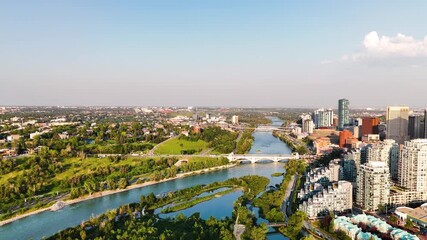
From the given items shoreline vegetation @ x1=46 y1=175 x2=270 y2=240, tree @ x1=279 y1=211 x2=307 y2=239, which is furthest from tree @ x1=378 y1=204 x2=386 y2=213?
shoreline vegetation @ x1=46 y1=175 x2=270 y2=240

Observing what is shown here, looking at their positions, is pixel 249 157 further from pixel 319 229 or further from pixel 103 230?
pixel 103 230

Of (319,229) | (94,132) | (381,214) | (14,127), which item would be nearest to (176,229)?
(319,229)

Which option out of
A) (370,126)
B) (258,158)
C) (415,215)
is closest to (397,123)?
(370,126)

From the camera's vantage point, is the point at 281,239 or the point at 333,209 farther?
the point at 333,209

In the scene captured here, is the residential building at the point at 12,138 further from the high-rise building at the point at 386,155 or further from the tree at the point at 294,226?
the high-rise building at the point at 386,155

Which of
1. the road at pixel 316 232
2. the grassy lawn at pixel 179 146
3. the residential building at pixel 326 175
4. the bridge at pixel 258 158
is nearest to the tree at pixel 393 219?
the road at pixel 316 232

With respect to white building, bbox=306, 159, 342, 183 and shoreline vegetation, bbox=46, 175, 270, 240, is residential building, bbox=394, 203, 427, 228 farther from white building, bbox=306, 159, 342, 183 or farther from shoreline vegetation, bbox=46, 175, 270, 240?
shoreline vegetation, bbox=46, 175, 270, 240

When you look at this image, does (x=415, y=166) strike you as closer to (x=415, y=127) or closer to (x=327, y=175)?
(x=327, y=175)
